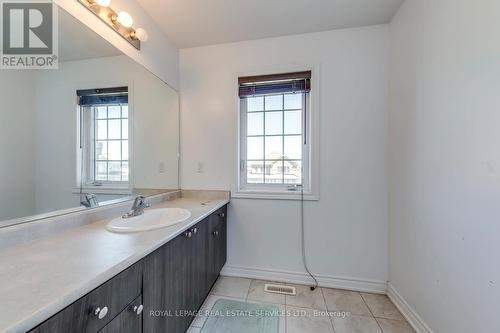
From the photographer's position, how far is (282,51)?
1.96 metres

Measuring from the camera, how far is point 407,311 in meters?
1.51

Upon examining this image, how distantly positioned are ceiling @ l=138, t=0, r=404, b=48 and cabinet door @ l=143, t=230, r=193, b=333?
Result: 5.60 ft

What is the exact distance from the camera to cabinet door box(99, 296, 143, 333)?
717 mm

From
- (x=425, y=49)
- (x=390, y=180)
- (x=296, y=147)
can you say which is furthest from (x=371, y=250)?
(x=425, y=49)

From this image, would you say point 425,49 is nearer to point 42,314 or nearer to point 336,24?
point 336,24

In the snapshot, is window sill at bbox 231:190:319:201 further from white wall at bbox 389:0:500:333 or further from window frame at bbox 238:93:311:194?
white wall at bbox 389:0:500:333

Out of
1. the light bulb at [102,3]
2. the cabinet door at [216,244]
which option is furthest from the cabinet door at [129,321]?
the light bulb at [102,3]

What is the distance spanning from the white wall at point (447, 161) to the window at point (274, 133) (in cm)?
75

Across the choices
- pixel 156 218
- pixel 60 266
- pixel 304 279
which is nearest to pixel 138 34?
pixel 156 218

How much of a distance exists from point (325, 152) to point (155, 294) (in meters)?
1.63

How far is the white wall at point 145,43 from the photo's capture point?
46.3 inches

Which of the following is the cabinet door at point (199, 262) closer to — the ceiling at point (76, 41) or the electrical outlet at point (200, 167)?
the electrical outlet at point (200, 167)

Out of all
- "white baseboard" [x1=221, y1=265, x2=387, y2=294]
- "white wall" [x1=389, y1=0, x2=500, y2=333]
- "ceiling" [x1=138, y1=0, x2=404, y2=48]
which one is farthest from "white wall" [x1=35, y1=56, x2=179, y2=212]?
"white wall" [x1=389, y1=0, x2=500, y2=333]

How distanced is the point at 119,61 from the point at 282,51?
4.52ft
